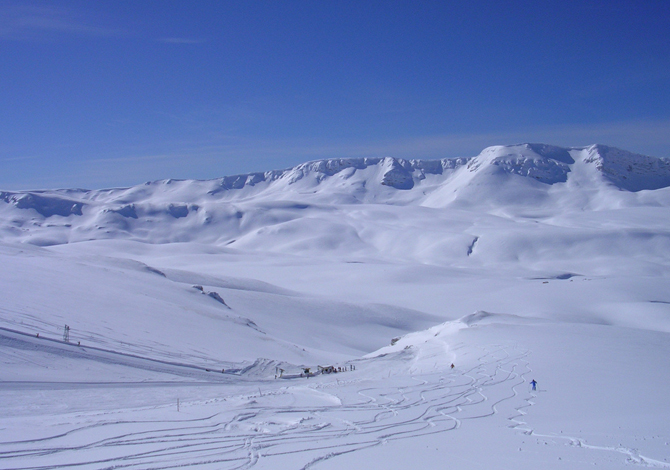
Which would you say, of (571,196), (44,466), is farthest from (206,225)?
(44,466)

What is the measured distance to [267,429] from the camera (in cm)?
1028

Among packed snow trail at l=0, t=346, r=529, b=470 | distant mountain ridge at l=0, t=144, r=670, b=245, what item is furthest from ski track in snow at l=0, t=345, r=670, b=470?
distant mountain ridge at l=0, t=144, r=670, b=245

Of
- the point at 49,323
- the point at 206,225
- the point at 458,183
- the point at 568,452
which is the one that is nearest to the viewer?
the point at 568,452

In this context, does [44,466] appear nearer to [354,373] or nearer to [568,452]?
[568,452]

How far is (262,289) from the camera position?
169 ft

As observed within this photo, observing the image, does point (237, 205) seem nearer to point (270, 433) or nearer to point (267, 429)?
point (267, 429)

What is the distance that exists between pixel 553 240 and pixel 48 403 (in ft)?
335

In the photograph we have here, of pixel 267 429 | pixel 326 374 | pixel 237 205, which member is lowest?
pixel 326 374

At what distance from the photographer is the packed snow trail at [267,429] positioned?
26.4ft

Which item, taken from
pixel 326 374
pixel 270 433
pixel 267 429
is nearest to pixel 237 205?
pixel 326 374

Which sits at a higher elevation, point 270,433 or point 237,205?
point 237,205

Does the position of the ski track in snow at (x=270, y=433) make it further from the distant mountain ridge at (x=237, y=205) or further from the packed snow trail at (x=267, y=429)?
the distant mountain ridge at (x=237, y=205)

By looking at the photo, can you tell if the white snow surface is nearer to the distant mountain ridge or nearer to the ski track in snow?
the ski track in snow

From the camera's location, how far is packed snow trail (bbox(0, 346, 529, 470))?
26.4ft
